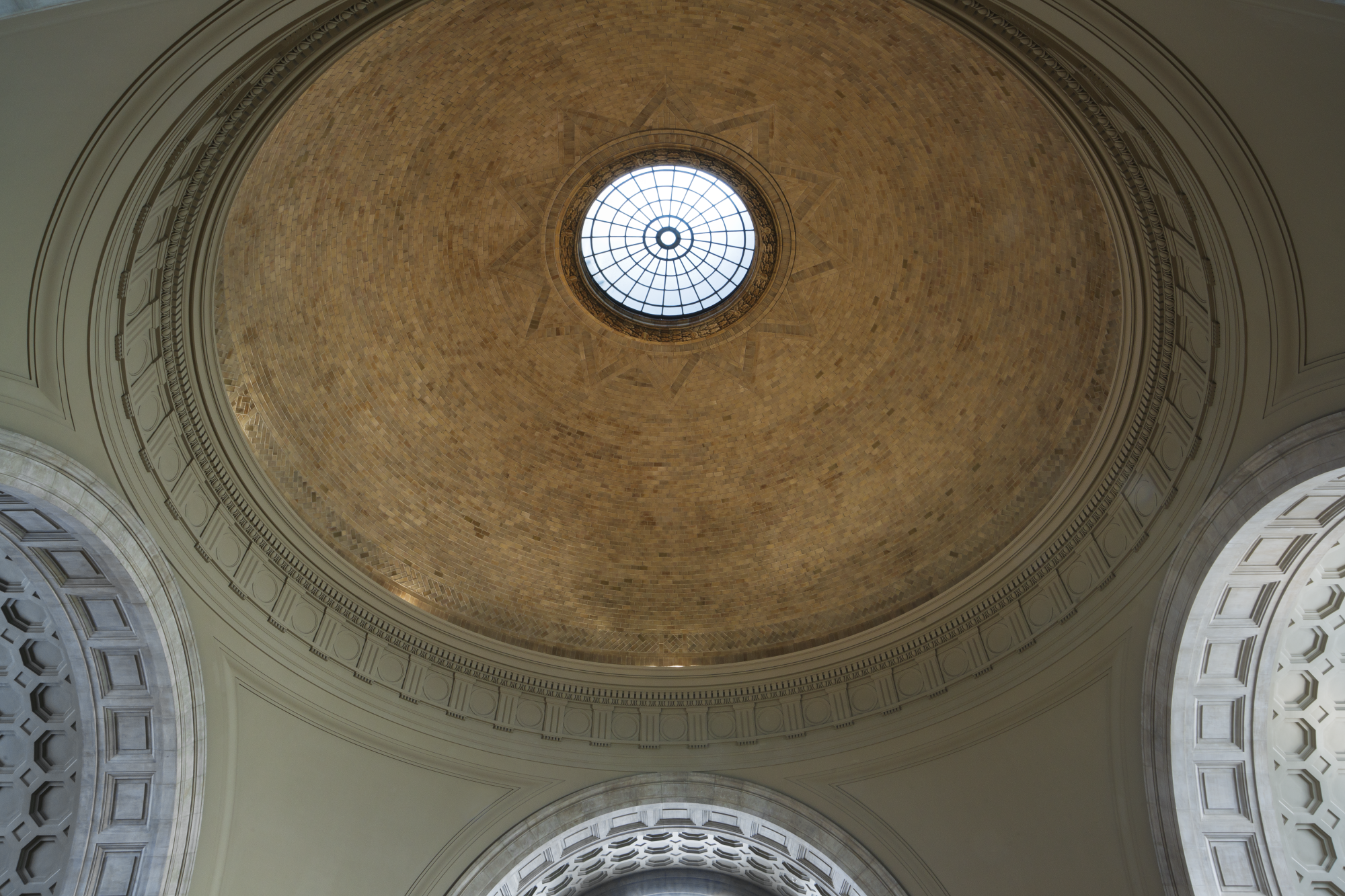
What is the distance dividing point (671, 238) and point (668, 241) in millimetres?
78

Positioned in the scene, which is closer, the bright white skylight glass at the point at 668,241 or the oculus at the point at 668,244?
the oculus at the point at 668,244

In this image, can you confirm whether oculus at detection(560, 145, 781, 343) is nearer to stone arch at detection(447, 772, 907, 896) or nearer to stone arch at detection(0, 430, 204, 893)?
stone arch at detection(447, 772, 907, 896)

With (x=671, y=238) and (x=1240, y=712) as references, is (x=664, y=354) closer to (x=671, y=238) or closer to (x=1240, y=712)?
(x=671, y=238)

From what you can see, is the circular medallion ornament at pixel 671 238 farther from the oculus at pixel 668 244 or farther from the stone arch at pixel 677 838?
the stone arch at pixel 677 838

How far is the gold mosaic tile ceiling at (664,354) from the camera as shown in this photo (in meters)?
12.6

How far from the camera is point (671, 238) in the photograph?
652 inches

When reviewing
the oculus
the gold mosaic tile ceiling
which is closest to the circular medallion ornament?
the oculus

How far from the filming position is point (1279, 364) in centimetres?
823

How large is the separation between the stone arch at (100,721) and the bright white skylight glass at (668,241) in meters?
9.12

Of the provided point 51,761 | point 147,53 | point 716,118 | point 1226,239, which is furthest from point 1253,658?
point 51,761

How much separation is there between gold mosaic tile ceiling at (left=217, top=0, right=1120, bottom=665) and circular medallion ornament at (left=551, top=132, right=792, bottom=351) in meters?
0.34

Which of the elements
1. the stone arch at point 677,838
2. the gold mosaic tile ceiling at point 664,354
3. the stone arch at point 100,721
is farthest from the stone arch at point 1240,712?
the stone arch at point 100,721

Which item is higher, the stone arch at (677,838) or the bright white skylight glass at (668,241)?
the bright white skylight glass at (668,241)

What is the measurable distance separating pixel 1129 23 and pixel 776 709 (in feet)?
33.4
